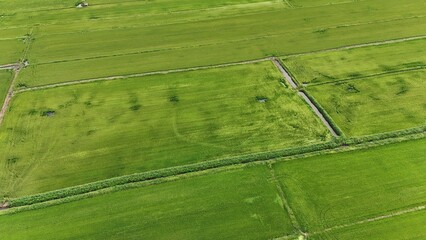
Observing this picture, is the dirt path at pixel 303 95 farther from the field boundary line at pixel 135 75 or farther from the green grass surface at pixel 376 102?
the field boundary line at pixel 135 75

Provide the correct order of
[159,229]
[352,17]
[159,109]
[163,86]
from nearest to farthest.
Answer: [159,229], [159,109], [163,86], [352,17]

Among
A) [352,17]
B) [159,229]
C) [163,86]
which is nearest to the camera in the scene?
[159,229]

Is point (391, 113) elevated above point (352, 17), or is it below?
below

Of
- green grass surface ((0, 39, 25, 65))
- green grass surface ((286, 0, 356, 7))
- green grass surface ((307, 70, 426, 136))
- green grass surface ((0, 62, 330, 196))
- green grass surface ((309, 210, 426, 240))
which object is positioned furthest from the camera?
green grass surface ((286, 0, 356, 7))

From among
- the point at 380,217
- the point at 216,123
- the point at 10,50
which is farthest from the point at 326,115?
the point at 10,50

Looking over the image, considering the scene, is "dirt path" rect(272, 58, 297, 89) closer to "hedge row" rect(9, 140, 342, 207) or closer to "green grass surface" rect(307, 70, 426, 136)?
"green grass surface" rect(307, 70, 426, 136)

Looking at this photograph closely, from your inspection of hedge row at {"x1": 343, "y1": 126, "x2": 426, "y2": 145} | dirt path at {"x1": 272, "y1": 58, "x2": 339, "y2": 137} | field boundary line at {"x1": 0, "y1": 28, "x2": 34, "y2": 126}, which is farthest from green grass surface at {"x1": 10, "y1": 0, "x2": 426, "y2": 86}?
hedge row at {"x1": 343, "y1": 126, "x2": 426, "y2": 145}

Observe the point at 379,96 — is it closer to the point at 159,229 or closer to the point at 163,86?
the point at 163,86

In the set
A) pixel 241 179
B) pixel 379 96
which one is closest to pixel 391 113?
pixel 379 96
